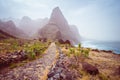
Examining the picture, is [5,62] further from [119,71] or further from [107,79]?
[119,71]

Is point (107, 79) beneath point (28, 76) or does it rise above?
beneath

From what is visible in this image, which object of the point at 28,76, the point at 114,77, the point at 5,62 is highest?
the point at 5,62

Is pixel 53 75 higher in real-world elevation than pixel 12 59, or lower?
lower

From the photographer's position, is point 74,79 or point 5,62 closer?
point 74,79

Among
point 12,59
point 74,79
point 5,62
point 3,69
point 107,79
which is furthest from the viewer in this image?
point 12,59

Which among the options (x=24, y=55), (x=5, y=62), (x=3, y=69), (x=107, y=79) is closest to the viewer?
(x=107, y=79)

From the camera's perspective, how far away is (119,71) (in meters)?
17.1

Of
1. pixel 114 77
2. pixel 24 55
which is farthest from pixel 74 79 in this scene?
pixel 24 55

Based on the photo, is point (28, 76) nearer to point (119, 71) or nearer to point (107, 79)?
point (107, 79)

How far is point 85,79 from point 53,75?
4.09m

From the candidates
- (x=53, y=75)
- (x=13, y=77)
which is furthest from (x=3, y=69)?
(x=53, y=75)

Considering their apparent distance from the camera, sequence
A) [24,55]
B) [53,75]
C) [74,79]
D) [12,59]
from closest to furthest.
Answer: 1. [53,75]
2. [74,79]
3. [12,59]
4. [24,55]

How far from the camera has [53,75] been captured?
12219mm

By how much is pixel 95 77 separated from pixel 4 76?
10809mm
